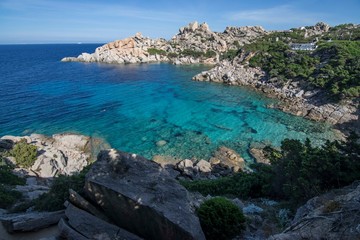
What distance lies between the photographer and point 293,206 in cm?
1335

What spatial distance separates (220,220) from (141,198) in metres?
3.06

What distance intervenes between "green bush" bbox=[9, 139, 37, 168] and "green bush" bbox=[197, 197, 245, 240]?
2292 cm

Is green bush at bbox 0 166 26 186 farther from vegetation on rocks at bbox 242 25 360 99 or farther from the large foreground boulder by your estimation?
vegetation on rocks at bbox 242 25 360 99

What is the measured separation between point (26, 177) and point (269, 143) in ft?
87.5

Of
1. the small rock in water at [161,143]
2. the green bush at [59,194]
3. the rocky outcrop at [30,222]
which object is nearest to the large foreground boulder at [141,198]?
the rocky outcrop at [30,222]

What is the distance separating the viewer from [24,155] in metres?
26.2

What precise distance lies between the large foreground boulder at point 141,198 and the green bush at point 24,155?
1971 cm

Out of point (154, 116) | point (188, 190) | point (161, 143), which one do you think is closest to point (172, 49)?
point (154, 116)

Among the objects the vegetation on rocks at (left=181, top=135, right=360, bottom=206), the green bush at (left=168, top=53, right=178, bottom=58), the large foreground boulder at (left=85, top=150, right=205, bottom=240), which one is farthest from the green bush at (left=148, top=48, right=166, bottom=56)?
the large foreground boulder at (left=85, top=150, right=205, bottom=240)

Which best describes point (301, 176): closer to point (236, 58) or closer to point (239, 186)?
point (239, 186)

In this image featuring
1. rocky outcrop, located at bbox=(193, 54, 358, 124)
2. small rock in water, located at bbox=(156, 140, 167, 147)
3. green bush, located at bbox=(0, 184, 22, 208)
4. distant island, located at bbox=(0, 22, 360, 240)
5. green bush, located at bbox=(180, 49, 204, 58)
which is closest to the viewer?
distant island, located at bbox=(0, 22, 360, 240)

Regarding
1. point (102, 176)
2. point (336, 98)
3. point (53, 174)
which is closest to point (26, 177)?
point (53, 174)

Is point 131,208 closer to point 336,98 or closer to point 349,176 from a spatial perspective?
point 349,176

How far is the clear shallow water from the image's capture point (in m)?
34.1
